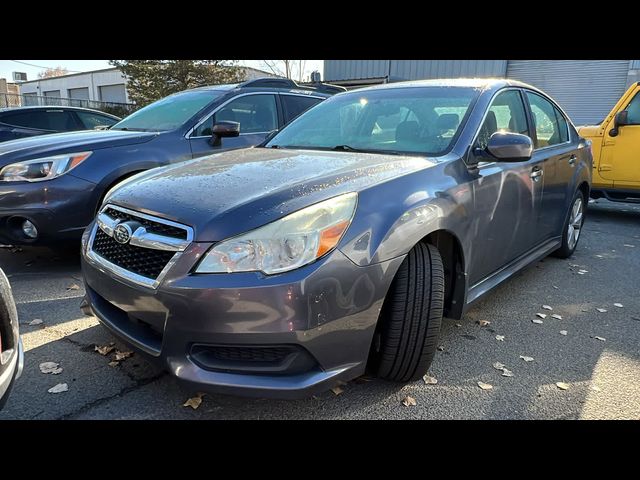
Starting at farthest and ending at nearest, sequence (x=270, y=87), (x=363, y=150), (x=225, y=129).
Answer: (x=270, y=87), (x=225, y=129), (x=363, y=150)

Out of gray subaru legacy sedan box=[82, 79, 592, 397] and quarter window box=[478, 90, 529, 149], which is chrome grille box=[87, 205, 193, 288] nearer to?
gray subaru legacy sedan box=[82, 79, 592, 397]

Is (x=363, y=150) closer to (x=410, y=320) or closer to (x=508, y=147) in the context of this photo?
(x=508, y=147)

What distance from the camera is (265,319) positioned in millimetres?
1830

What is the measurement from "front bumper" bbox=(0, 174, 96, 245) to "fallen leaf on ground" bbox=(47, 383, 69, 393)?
5.67 feet

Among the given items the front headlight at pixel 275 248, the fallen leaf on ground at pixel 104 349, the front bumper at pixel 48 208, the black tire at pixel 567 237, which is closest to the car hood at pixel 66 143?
the front bumper at pixel 48 208

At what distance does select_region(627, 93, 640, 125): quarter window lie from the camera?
659cm

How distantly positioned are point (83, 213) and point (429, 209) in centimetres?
286

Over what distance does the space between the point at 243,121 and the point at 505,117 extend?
2791 millimetres

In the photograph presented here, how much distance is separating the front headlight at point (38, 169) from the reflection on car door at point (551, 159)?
12.0 ft

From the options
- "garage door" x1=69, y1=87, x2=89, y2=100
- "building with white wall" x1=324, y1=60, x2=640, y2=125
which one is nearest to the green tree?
"building with white wall" x1=324, y1=60, x2=640, y2=125

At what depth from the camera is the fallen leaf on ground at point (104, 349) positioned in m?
2.74

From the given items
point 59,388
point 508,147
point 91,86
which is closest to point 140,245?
point 59,388

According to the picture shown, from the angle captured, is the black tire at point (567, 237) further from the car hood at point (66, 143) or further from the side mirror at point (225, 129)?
the car hood at point (66, 143)

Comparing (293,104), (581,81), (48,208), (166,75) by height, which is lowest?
(48,208)
